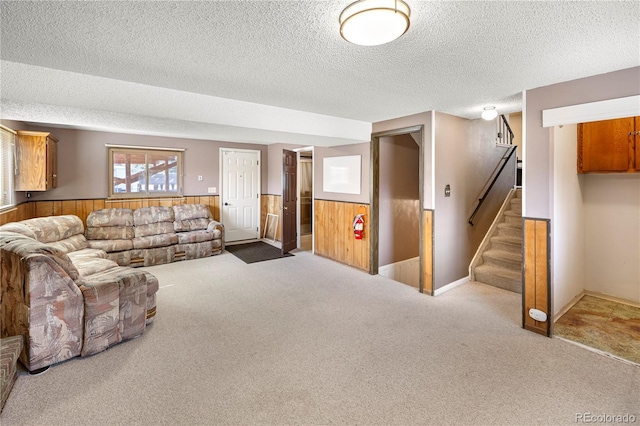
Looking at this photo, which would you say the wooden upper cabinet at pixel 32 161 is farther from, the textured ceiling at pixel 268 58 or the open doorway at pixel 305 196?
the open doorway at pixel 305 196

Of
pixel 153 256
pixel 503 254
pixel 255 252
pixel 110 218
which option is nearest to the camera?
pixel 503 254

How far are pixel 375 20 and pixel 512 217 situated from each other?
4602 mm

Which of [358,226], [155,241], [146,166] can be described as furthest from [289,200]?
[146,166]

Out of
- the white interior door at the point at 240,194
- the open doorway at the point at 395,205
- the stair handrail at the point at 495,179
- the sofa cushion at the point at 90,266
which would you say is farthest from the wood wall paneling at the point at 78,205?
the stair handrail at the point at 495,179

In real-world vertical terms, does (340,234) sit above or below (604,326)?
above

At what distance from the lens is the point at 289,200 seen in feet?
19.7

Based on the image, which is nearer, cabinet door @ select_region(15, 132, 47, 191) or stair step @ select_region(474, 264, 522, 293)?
stair step @ select_region(474, 264, 522, 293)

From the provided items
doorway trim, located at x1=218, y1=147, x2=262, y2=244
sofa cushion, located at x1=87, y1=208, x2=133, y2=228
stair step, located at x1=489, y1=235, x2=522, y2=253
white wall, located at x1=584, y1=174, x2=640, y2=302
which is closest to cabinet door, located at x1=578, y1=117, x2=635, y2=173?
white wall, located at x1=584, y1=174, x2=640, y2=302

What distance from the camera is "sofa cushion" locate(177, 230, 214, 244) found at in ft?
18.1

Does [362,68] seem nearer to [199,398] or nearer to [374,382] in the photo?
[374,382]

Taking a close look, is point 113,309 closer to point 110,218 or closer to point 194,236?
point 194,236

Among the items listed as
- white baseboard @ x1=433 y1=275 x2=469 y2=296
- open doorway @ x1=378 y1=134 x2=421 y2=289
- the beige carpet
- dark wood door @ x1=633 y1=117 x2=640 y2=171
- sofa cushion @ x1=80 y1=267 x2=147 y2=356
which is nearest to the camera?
the beige carpet

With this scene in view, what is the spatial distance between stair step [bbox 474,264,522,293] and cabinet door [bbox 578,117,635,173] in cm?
150

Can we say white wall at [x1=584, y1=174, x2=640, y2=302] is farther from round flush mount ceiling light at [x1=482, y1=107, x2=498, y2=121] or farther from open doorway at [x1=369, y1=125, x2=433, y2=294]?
open doorway at [x1=369, y1=125, x2=433, y2=294]
